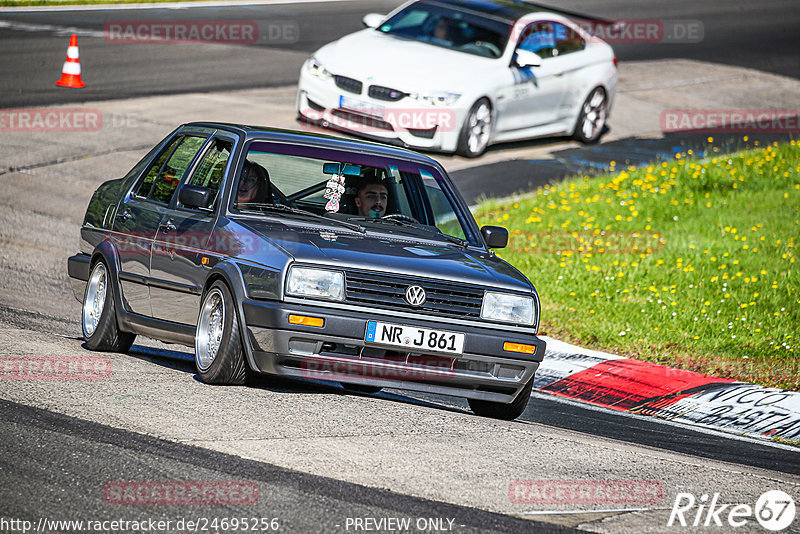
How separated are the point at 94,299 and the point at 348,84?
786 centimetres

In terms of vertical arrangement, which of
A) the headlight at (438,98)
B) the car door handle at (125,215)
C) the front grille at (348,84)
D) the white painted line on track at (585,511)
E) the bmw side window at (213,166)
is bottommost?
the white painted line on track at (585,511)

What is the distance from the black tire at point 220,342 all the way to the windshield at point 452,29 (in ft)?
34.0

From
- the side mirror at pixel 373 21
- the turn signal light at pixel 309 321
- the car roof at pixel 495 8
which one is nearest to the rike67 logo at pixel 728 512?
the turn signal light at pixel 309 321

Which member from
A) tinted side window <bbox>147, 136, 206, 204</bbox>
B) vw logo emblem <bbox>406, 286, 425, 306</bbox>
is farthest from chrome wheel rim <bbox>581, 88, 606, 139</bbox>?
vw logo emblem <bbox>406, 286, 425, 306</bbox>

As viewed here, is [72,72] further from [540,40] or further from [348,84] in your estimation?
[540,40]

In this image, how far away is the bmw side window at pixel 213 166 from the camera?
25.7 ft

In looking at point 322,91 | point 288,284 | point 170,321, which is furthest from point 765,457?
point 322,91

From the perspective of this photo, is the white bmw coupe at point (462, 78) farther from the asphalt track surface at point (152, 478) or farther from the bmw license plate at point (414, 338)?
the asphalt track surface at point (152, 478)

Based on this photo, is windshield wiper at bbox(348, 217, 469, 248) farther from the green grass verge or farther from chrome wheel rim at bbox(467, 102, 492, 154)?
chrome wheel rim at bbox(467, 102, 492, 154)

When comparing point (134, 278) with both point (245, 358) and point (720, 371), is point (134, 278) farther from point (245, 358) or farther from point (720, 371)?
point (720, 371)

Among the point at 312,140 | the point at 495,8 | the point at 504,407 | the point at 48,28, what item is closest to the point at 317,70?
the point at 495,8

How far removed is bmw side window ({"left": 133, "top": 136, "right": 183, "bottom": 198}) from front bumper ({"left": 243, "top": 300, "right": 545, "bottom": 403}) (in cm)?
208

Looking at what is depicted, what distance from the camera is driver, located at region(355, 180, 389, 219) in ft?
26.2

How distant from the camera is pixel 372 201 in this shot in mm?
8039
